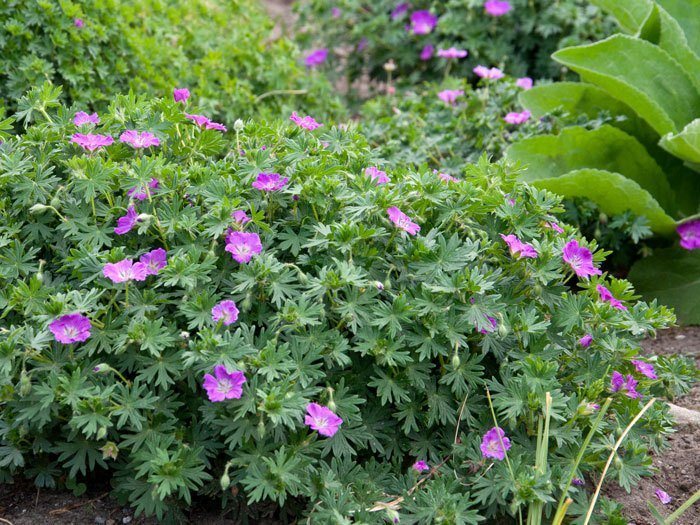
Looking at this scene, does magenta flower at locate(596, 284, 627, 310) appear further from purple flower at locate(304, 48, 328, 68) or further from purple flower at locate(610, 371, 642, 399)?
purple flower at locate(304, 48, 328, 68)

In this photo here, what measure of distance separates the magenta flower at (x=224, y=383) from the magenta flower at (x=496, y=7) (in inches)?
138

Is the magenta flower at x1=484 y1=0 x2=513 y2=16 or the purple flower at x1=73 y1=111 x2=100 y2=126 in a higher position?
the purple flower at x1=73 y1=111 x2=100 y2=126

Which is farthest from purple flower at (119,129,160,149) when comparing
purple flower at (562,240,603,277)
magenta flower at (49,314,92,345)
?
purple flower at (562,240,603,277)

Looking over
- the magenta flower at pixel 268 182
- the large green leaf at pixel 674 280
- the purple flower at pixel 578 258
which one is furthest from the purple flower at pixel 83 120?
the large green leaf at pixel 674 280

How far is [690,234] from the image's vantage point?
328 centimetres

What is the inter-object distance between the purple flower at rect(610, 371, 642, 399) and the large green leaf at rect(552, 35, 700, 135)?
52.3 inches

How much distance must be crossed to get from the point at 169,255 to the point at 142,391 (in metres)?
0.35

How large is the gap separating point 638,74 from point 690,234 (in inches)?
25.6

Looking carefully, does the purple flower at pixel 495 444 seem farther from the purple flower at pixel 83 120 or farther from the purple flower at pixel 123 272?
the purple flower at pixel 83 120

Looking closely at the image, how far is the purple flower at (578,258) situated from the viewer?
2.22 metres

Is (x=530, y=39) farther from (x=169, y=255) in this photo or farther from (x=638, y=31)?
(x=169, y=255)

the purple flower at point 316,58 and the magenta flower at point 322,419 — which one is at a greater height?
the magenta flower at point 322,419

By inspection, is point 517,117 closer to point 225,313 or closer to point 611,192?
point 611,192

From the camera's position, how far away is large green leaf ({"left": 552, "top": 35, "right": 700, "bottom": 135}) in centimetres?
A: 320
